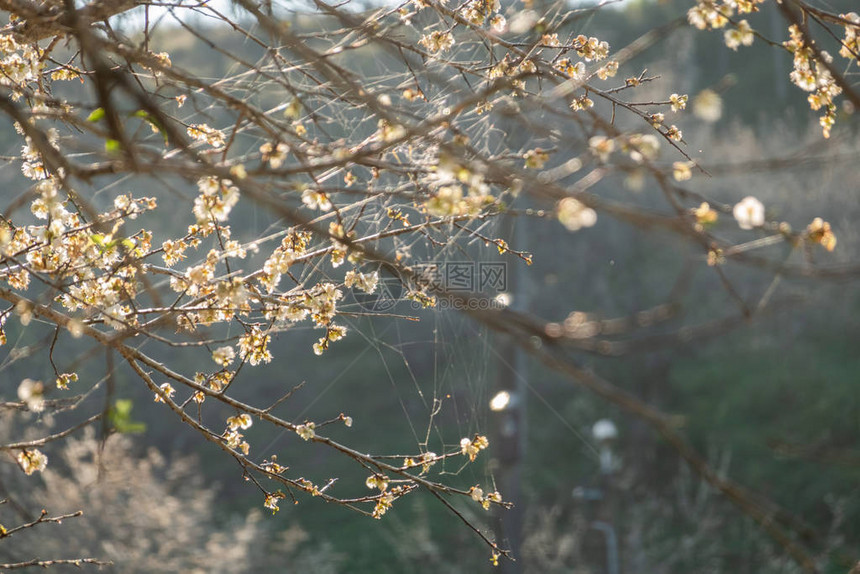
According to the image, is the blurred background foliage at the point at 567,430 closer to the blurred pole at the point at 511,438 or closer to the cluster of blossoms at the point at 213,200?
the blurred pole at the point at 511,438

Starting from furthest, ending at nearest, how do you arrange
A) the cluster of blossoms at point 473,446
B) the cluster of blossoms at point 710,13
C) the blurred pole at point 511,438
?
the blurred pole at point 511,438 → the cluster of blossoms at point 473,446 → the cluster of blossoms at point 710,13

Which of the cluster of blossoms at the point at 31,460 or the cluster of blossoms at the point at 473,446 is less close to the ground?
→ the cluster of blossoms at the point at 31,460

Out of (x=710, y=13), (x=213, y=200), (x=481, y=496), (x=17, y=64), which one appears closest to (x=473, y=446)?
(x=481, y=496)

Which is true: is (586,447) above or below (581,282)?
below

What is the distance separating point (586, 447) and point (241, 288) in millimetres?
6471

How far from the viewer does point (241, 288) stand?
150 cm

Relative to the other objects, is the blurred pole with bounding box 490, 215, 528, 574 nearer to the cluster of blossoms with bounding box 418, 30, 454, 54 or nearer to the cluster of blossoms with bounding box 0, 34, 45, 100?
the cluster of blossoms with bounding box 418, 30, 454, 54

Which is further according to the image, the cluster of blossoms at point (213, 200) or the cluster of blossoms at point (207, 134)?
the cluster of blossoms at point (207, 134)

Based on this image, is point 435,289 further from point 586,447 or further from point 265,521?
point 586,447

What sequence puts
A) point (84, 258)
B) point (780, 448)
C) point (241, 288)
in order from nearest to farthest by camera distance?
point (780, 448), point (241, 288), point (84, 258)

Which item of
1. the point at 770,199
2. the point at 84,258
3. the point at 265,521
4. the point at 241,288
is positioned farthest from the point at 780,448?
the point at 770,199

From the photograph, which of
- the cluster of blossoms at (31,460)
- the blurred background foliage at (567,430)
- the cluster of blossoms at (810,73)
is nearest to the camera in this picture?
the cluster of blossoms at (810,73)

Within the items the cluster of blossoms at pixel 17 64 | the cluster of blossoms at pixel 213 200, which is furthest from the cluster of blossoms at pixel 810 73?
the cluster of blossoms at pixel 17 64

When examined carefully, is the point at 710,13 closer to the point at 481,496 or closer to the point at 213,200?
the point at 213,200
